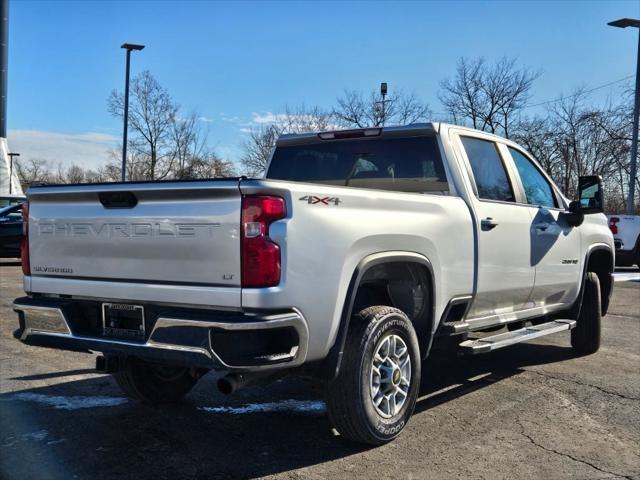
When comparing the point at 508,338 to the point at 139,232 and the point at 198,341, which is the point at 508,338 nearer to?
the point at 198,341

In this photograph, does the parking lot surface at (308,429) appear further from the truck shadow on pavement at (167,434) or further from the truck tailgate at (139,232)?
the truck tailgate at (139,232)

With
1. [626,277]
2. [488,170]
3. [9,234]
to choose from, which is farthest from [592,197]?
[9,234]

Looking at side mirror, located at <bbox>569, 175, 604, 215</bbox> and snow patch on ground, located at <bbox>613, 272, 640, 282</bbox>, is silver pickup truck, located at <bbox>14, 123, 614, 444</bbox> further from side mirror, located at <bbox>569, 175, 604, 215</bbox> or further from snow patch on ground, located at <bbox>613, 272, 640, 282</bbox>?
snow patch on ground, located at <bbox>613, 272, 640, 282</bbox>

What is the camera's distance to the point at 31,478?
136 inches

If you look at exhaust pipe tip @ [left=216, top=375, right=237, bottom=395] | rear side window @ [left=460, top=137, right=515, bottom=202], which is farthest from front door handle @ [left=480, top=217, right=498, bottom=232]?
exhaust pipe tip @ [left=216, top=375, right=237, bottom=395]

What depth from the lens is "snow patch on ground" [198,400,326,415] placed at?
15.6 feet

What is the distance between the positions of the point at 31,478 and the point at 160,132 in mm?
28091

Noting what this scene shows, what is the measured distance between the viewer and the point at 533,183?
596cm

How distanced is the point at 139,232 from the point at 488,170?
3.03 meters

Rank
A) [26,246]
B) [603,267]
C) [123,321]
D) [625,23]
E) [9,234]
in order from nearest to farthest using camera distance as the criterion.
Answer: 1. [123,321]
2. [26,246]
3. [603,267]
4. [9,234]
5. [625,23]

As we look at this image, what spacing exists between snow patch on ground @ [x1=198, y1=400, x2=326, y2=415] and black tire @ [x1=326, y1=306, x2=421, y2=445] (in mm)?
907

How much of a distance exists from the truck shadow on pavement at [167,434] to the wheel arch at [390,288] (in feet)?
A: 2.16

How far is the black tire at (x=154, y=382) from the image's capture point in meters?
4.66

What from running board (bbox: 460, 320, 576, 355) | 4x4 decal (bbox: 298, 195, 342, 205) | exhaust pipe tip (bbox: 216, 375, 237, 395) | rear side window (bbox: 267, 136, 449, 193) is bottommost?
running board (bbox: 460, 320, 576, 355)
